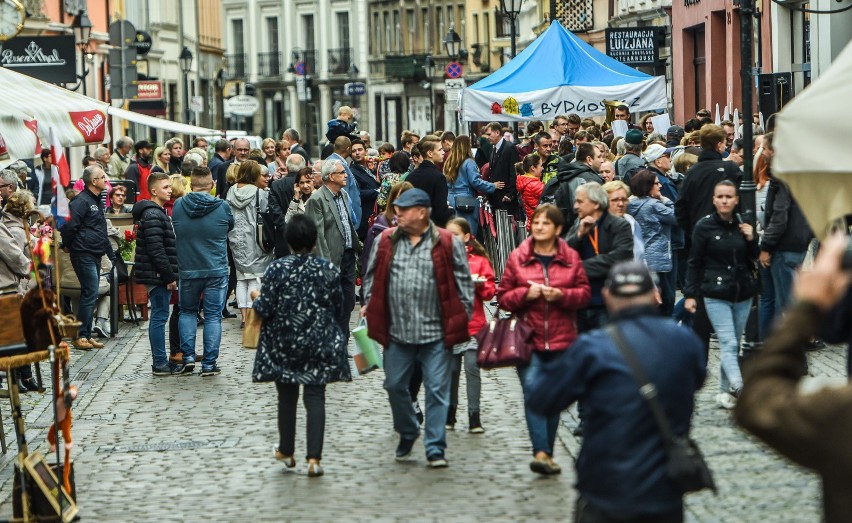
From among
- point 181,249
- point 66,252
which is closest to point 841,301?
point 181,249

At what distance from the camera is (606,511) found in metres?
6.36

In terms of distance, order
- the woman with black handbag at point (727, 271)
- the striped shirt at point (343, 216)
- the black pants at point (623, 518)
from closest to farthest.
Answer: 1. the black pants at point (623, 518)
2. the woman with black handbag at point (727, 271)
3. the striped shirt at point (343, 216)

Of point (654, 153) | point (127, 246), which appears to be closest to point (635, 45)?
point (127, 246)

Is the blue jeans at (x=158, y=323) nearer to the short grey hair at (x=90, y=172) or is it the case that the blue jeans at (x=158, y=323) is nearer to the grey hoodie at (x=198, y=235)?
the grey hoodie at (x=198, y=235)

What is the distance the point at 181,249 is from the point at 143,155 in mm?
12084

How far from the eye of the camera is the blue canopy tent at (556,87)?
24.2 m

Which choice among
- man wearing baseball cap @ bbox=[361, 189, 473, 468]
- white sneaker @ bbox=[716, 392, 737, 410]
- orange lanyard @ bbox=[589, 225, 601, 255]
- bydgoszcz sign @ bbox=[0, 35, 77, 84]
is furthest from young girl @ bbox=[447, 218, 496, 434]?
bydgoszcz sign @ bbox=[0, 35, 77, 84]

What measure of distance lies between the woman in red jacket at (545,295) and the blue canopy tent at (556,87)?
13.4 meters

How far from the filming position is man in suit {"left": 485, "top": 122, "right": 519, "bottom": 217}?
71.9 ft

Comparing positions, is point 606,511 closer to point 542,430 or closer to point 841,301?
point 841,301

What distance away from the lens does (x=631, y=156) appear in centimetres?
1892

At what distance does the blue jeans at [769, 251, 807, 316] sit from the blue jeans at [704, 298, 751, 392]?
150cm

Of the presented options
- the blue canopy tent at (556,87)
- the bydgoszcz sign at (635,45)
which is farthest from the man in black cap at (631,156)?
the bydgoszcz sign at (635,45)

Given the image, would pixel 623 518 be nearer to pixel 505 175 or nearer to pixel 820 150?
pixel 820 150
